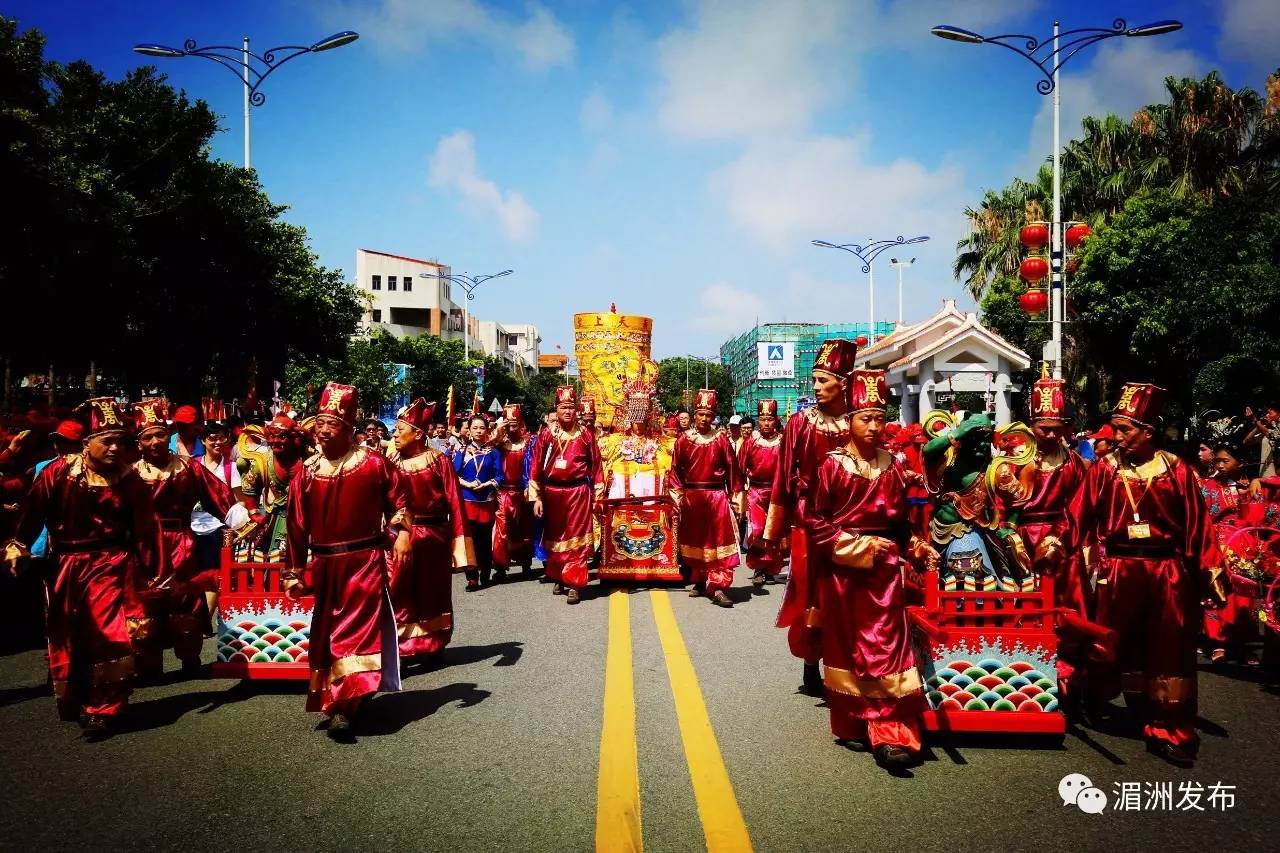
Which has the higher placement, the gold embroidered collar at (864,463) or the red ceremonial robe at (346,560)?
the gold embroidered collar at (864,463)

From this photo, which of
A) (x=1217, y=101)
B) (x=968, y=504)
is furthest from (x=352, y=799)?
(x=1217, y=101)

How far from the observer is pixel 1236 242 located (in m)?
20.5

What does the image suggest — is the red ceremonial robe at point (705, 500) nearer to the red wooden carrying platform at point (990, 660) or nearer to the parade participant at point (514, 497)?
the parade participant at point (514, 497)

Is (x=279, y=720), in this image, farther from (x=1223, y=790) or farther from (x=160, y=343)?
(x=160, y=343)

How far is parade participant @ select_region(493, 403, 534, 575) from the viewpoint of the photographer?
464 inches

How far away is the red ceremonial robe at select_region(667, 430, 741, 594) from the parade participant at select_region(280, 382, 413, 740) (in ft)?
15.3

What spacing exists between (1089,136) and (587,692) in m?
28.0

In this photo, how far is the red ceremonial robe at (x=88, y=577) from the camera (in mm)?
5512

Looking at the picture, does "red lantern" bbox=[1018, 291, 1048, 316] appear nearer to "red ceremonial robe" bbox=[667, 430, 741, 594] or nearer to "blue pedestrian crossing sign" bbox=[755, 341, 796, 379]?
"red ceremonial robe" bbox=[667, 430, 741, 594]

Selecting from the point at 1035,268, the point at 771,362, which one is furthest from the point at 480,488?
the point at 771,362

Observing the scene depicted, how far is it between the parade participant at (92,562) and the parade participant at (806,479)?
4028mm

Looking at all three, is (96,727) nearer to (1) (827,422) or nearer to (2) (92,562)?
(2) (92,562)

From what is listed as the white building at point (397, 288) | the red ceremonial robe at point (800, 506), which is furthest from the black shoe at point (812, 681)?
the white building at point (397, 288)

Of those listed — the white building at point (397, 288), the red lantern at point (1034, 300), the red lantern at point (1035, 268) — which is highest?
the white building at point (397, 288)
